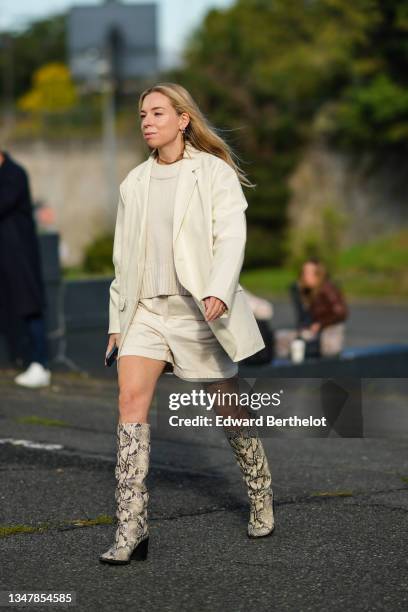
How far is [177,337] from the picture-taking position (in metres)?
5.47

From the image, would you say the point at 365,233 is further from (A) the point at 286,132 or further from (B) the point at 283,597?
(B) the point at 283,597

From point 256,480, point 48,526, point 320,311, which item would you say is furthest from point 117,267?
point 320,311

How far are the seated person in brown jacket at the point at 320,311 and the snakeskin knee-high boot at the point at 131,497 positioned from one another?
7633 mm

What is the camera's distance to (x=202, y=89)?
1592 inches

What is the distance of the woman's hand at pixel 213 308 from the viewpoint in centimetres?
524

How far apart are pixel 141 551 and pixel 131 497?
0.22 metres

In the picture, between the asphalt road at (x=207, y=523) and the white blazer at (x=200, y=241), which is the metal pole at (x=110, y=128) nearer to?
the asphalt road at (x=207, y=523)

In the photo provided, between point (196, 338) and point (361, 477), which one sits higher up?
point (196, 338)

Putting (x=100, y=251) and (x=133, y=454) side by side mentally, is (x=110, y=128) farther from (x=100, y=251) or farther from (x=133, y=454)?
(x=133, y=454)

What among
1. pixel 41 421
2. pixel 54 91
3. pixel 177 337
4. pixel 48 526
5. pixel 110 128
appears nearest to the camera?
pixel 177 337

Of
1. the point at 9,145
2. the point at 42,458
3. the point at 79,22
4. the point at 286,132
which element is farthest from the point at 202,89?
the point at 42,458

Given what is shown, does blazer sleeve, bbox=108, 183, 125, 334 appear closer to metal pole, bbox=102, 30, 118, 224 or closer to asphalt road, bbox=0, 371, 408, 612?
asphalt road, bbox=0, 371, 408, 612

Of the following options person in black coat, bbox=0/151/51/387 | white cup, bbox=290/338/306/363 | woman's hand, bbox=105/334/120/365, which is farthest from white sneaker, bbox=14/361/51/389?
woman's hand, bbox=105/334/120/365

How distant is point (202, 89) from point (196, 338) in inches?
1400
